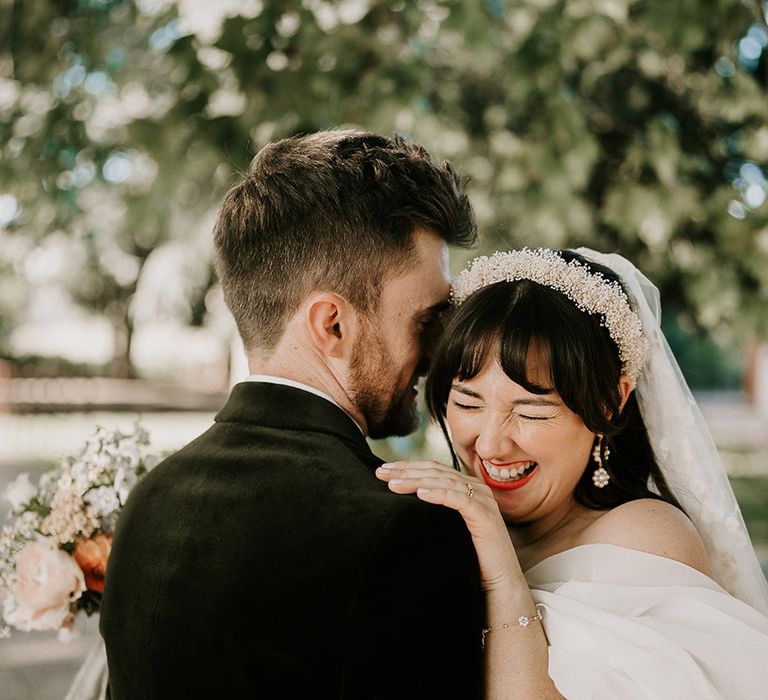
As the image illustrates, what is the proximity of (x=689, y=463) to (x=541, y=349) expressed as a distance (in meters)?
0.73

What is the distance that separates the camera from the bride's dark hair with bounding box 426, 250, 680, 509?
248 cm

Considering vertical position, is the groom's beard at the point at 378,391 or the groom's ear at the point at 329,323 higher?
the groom's ear at the point at 329,323

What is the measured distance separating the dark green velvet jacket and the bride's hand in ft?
0.20

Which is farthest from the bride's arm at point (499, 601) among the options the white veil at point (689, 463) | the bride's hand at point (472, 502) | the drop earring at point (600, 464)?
the white veil at point (689, 463)

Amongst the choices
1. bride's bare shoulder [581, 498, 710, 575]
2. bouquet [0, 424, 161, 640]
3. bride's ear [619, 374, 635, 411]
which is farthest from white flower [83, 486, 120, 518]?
bride's ear [619, 374, 635, 411]

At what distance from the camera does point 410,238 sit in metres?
2.26

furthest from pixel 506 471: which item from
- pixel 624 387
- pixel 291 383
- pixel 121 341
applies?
pixel 121 341

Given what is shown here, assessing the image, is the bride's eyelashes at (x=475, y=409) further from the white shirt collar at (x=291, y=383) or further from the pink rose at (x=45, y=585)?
the pink rose at (x=45, y=585)

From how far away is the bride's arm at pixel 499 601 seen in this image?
194 centimetres

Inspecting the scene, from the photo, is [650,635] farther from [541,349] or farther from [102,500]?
[102,500]

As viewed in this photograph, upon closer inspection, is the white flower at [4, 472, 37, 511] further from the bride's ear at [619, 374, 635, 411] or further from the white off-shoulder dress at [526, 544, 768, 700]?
the bride's ear at [619, 374, 635, 411]

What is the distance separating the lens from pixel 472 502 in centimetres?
194

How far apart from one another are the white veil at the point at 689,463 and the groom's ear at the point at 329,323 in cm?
103

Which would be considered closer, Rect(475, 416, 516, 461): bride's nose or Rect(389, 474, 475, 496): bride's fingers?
Rect(389, 474, 475, 496): bride's fingers
